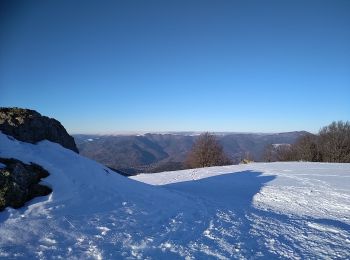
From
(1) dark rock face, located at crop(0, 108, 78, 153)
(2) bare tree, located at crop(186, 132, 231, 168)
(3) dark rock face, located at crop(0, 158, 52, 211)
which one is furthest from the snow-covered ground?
(2) bare tree, located at crop(186, 132, 231, 168)

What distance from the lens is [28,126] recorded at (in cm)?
1356

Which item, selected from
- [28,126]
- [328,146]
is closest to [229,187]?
[28,126]

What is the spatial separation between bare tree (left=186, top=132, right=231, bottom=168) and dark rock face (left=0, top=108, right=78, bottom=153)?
53975 mm

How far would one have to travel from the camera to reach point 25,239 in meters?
7.66

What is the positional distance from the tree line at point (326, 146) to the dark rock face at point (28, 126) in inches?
2441

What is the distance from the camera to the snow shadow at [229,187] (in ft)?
50.5

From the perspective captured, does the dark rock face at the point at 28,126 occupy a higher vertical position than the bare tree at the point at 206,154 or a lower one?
higher

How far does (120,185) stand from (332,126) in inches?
2667

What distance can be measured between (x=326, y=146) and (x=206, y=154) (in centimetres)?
2632

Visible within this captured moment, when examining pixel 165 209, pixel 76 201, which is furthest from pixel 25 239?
pixel 165 209

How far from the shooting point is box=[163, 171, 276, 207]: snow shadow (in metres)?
15.4

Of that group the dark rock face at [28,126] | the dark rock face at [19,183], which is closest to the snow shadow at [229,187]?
the dark rock face at [28,126]

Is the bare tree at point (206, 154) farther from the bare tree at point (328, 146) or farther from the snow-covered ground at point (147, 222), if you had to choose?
the snow-covered ground at point (147, 222)

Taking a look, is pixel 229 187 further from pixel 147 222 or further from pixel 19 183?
pixel 19 183
